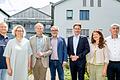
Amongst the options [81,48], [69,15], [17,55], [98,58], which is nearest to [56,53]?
[81,48]

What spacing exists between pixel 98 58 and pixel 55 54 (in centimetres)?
141

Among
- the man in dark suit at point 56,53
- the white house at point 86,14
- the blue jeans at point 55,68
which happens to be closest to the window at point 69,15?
the white house at point 86,14

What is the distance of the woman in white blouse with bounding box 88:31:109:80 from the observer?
974 cm

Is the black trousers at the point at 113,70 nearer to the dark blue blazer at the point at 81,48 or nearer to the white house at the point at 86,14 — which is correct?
the dark blue blazer at the point at 81,48

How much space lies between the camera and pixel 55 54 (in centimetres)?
1076

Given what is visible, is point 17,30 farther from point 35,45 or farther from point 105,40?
point 105,40

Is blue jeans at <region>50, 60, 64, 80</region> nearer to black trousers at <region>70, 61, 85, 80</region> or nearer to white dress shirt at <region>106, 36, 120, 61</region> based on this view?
black trousers at <region>70, 61, 85, 80</region>

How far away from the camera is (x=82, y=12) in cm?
4853

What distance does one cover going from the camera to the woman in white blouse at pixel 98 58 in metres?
9.74

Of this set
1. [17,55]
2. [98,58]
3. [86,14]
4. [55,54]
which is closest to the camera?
[17,55]

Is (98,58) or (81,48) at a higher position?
(81,48)

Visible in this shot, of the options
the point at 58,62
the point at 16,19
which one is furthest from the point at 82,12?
the point at 58,62

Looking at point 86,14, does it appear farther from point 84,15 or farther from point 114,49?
point 114,49

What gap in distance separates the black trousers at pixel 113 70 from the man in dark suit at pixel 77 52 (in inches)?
41.0
